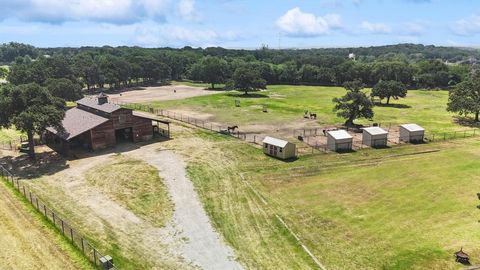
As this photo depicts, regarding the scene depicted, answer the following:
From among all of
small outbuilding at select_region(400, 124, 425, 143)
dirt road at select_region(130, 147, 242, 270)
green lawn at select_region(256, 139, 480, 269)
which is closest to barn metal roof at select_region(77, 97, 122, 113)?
dirt road at select_region(130, 147, 242, 270)

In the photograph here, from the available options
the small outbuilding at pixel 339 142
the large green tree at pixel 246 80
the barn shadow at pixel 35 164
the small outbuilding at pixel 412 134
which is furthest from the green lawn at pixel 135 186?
the large green tree at pixel 246 80

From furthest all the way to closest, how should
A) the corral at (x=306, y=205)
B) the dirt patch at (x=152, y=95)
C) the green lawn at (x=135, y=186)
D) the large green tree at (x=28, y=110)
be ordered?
the dirt patch at (x=152, y=95)
the large green tree at (x=28, y=110)
the green lawn at (x=135, y=186)
the corral at (x=306, y=205)

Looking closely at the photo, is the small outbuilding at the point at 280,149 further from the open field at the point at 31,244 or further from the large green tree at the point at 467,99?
the large green tree at the point at 467,99

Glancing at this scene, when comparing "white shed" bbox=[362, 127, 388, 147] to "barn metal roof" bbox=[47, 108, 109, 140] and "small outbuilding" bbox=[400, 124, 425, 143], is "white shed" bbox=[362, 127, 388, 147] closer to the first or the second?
"small outbuilding" bbox=[400, 124, 425, 143]

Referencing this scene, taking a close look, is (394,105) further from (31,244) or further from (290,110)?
(31,244)

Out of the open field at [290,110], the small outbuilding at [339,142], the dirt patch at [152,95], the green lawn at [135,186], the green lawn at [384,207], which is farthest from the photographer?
the dirt patch at [152,95]

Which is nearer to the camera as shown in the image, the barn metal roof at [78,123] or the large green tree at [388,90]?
the barn metal roof at [78,123]

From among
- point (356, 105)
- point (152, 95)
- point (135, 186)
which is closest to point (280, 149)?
point (135, 186)
